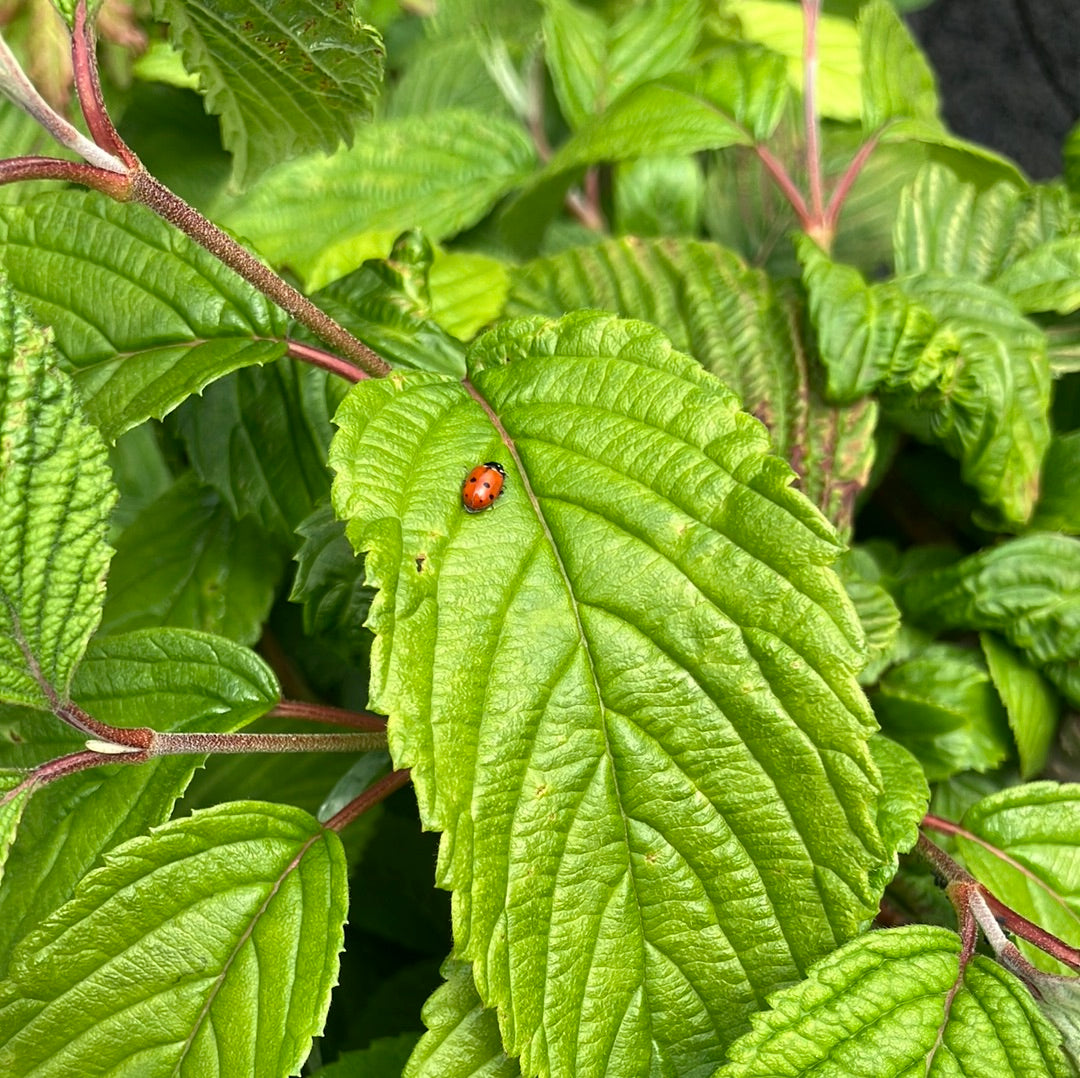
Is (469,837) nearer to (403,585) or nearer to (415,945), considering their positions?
(403,585)

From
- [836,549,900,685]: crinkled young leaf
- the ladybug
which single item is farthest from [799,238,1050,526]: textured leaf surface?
the ladybug

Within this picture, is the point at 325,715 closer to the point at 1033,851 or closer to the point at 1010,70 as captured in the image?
the point at 1033,851

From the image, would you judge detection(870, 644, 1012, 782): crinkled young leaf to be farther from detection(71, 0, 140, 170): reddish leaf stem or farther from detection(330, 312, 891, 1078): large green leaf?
detection(71, 0, 140, 170): reddish leaf stem

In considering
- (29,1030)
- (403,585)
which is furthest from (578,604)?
(29,1030)

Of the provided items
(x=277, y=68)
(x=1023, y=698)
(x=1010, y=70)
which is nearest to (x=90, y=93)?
(x=277, y=68)

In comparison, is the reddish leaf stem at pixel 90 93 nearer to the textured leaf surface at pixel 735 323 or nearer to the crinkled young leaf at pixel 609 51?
the textured leaf surface at pixel 735 323

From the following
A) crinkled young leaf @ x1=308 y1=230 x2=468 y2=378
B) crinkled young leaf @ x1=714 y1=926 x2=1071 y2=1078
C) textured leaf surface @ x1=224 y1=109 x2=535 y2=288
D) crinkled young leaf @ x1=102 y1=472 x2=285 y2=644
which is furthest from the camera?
textured leaf surface @ x1=224 y1=109 x2=535 y2=288

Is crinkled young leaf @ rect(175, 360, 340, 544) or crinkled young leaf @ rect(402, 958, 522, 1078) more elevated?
crinkled young leaf @ rect(175, 360, 340, 544)

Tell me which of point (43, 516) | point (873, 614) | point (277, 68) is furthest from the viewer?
point (873, 614)
